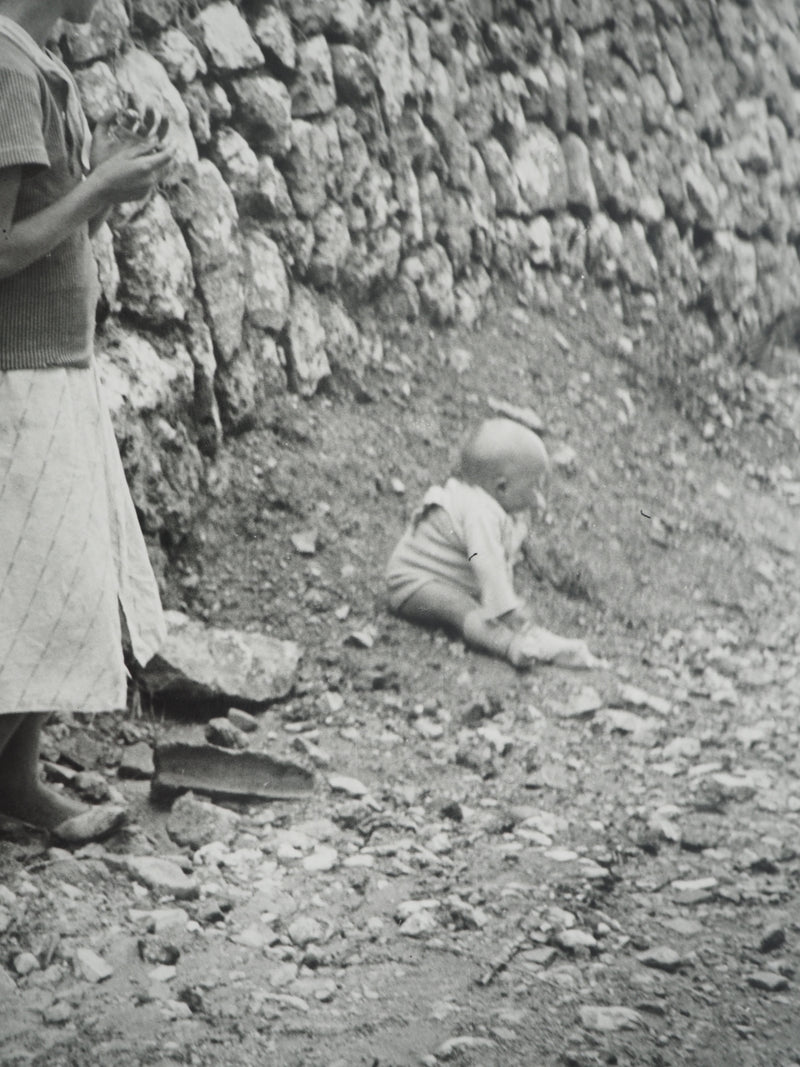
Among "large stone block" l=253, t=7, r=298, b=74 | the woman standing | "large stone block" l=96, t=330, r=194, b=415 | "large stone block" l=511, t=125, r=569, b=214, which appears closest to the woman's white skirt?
the woman standing

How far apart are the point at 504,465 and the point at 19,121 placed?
1757 millimetres

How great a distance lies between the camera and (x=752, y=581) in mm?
3410

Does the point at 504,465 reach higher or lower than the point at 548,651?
higher

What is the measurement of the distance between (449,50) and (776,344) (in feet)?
6.98

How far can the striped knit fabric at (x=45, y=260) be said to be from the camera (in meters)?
1.59

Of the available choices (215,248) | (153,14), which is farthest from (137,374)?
(153,14)

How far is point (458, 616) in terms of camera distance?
2965 millimetres

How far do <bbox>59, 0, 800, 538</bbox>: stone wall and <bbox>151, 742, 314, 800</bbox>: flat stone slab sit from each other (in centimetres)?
74

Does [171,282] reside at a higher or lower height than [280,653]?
higher

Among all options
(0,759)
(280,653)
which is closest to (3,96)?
(0,759)

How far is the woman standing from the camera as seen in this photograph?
1.67 meters

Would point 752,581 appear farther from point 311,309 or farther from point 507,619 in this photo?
point 311,309

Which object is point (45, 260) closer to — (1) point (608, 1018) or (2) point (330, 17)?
(1) point (608, 1018)

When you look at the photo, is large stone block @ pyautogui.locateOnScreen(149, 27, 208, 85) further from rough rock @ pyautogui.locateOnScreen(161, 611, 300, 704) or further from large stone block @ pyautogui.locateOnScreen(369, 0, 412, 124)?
rough rock @ pyautogui.locateOnScreen(161, 611, 300, 704)
